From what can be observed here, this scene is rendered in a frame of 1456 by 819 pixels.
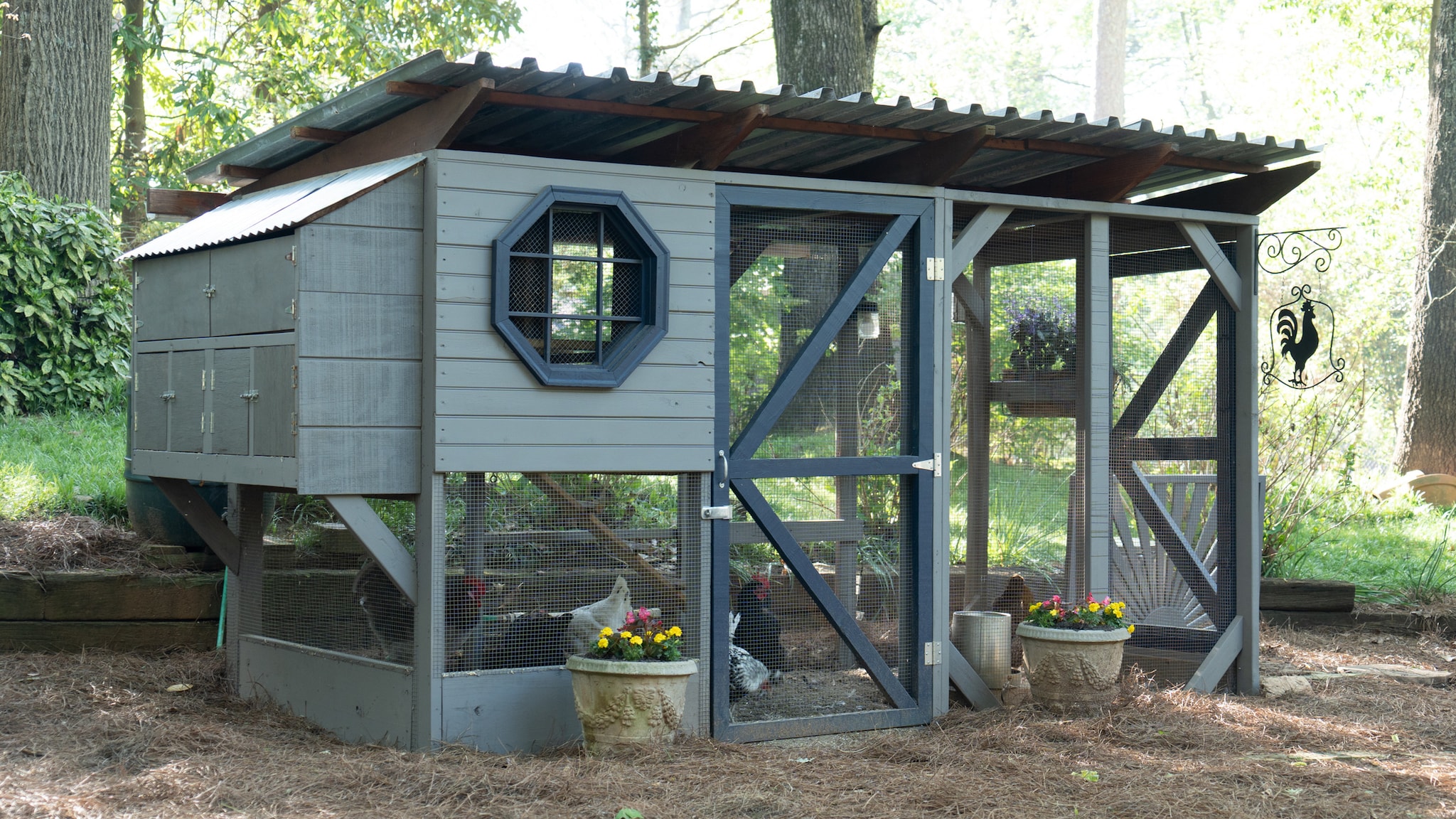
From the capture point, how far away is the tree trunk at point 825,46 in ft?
27.4

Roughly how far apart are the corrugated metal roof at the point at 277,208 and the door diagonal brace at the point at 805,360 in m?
1.58

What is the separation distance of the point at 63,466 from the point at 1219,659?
6.05 metres

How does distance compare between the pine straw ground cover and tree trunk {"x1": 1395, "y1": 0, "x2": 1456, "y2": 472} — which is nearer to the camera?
the pine straw ground cover

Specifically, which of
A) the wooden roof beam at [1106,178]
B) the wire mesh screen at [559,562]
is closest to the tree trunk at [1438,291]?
the wooden roof beam at [1106,178]

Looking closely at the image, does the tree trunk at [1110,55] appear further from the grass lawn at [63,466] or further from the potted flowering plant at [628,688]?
the potted flowering plant at [628,688]

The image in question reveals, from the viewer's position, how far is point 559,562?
4484 mm

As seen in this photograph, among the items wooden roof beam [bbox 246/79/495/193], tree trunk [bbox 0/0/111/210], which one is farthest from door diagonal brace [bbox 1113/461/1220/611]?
tree trunk [bbox 0/0/111/210]

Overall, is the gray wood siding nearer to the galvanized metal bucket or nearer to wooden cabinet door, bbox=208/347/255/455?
wooden cabinet door, bbox=208/347/255/455

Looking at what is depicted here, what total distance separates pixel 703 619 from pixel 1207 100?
29802mm

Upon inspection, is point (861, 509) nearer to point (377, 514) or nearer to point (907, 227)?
point (907, 227)

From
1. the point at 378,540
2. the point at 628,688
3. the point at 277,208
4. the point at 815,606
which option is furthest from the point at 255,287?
the point at 815,606

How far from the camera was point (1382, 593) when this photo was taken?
26.1 ft

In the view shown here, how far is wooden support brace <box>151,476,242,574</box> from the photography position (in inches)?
202

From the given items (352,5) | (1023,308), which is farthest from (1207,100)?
(1023,308)
